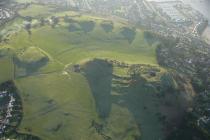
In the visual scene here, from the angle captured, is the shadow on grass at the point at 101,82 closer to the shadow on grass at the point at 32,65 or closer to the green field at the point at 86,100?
the green field at the point at 86,100

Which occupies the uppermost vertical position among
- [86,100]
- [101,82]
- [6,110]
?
[101,82]

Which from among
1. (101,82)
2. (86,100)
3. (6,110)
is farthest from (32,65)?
(86,100)

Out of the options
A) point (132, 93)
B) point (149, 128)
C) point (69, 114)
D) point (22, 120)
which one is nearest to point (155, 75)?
point (132, 93)

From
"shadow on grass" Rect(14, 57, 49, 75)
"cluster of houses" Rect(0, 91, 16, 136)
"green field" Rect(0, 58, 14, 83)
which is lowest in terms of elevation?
"cluster of houses" Rect(0, 91, 16, 136)

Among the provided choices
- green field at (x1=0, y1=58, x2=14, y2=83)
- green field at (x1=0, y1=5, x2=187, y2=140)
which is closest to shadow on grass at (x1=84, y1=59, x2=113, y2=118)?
green field at (x1=0, y1=5, x2=187, y2=140)

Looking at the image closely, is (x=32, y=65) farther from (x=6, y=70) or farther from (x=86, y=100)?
(x=86, y=100)

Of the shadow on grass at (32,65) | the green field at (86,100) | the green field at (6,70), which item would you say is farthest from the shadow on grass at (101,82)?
the green field at (6,70)

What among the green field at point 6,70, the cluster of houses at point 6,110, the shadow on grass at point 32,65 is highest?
the shadow on grass at point 32,65

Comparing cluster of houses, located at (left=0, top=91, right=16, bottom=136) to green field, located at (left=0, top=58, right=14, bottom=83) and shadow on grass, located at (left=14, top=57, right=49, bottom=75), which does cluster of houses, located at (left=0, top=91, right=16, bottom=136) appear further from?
shadow on grass, located at (left=14, top=57, right=49, bottom=75)
